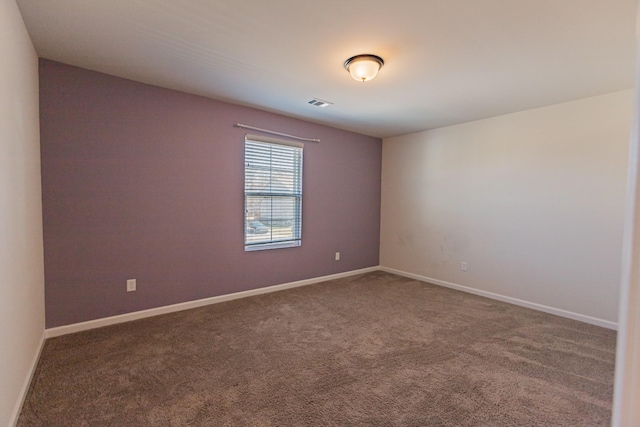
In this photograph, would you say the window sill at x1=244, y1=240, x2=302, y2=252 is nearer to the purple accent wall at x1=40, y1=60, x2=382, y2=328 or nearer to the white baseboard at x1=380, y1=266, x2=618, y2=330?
the purple accent wall at x1=40, y1=60, x2=382, y2=328

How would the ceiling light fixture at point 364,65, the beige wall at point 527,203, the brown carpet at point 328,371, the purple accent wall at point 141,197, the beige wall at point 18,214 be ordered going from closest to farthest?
1. the beige wall at point 18,214
2. the brown carpet at point 328,371
3. the ceiling light fixture at point 364,65
4. the purple accent wall at point 141,197
5. the beige wall at point 527,203

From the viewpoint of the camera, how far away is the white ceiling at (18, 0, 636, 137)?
1874 millimetres

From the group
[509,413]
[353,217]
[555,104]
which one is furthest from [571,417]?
[353,217]

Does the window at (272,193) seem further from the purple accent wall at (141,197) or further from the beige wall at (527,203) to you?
the beige wall at (527,203)

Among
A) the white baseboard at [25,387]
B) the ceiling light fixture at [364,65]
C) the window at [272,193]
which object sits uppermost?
the ceiling light fixture at [364,65]

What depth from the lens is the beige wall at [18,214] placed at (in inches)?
62.5

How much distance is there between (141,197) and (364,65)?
249cm

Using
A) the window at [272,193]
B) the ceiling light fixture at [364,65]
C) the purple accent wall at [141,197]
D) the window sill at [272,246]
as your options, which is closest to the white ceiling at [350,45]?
the ceiling light fixture at [364,65]

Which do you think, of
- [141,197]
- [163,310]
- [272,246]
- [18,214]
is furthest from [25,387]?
[272,246]

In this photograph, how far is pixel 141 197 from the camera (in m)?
3.08

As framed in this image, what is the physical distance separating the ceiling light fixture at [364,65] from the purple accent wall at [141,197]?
175cm

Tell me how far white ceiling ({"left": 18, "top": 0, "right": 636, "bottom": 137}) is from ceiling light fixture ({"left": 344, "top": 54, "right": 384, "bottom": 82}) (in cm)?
6

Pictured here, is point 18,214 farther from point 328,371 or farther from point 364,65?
point 364,65

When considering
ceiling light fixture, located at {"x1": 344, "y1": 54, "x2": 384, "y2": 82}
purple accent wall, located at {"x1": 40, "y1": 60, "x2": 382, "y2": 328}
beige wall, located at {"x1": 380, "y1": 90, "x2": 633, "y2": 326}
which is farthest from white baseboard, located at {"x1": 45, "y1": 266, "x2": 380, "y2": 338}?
ceiling light fixture, located at {"x1": 344, "y1": 54, "x2": 384, "y2": 82}
